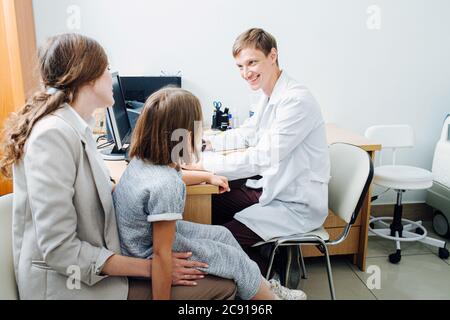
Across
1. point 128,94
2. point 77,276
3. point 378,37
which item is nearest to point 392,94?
point 378,37

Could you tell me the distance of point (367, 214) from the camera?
2.28 metres

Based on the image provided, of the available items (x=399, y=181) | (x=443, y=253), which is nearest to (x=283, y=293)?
(x=399, y=181)

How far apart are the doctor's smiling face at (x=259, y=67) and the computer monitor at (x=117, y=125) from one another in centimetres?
57

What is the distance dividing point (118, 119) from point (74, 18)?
100cm

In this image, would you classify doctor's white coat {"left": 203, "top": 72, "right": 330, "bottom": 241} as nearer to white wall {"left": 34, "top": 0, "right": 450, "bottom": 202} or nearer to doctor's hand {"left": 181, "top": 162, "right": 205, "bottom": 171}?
doctor's hand {"left": 181, "top": 162, "right": 205, "bottom": 171}

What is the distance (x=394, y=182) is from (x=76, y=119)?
1.89 metres

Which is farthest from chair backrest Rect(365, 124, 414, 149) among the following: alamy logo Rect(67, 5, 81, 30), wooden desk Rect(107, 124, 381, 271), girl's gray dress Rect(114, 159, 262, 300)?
alamy logo Rect(67, 5, 81, 30)

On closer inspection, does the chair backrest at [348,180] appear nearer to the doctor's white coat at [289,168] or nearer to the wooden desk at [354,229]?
the doctor's white coat at [289,168]

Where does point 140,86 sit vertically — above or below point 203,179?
above

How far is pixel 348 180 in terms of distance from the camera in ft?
5.75

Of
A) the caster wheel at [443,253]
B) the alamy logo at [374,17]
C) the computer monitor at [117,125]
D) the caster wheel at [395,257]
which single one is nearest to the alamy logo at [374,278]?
the caster wheel at [395,257]

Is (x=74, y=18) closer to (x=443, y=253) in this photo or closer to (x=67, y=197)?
(x=67, y=197)

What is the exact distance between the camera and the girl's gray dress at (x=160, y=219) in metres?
1.14
